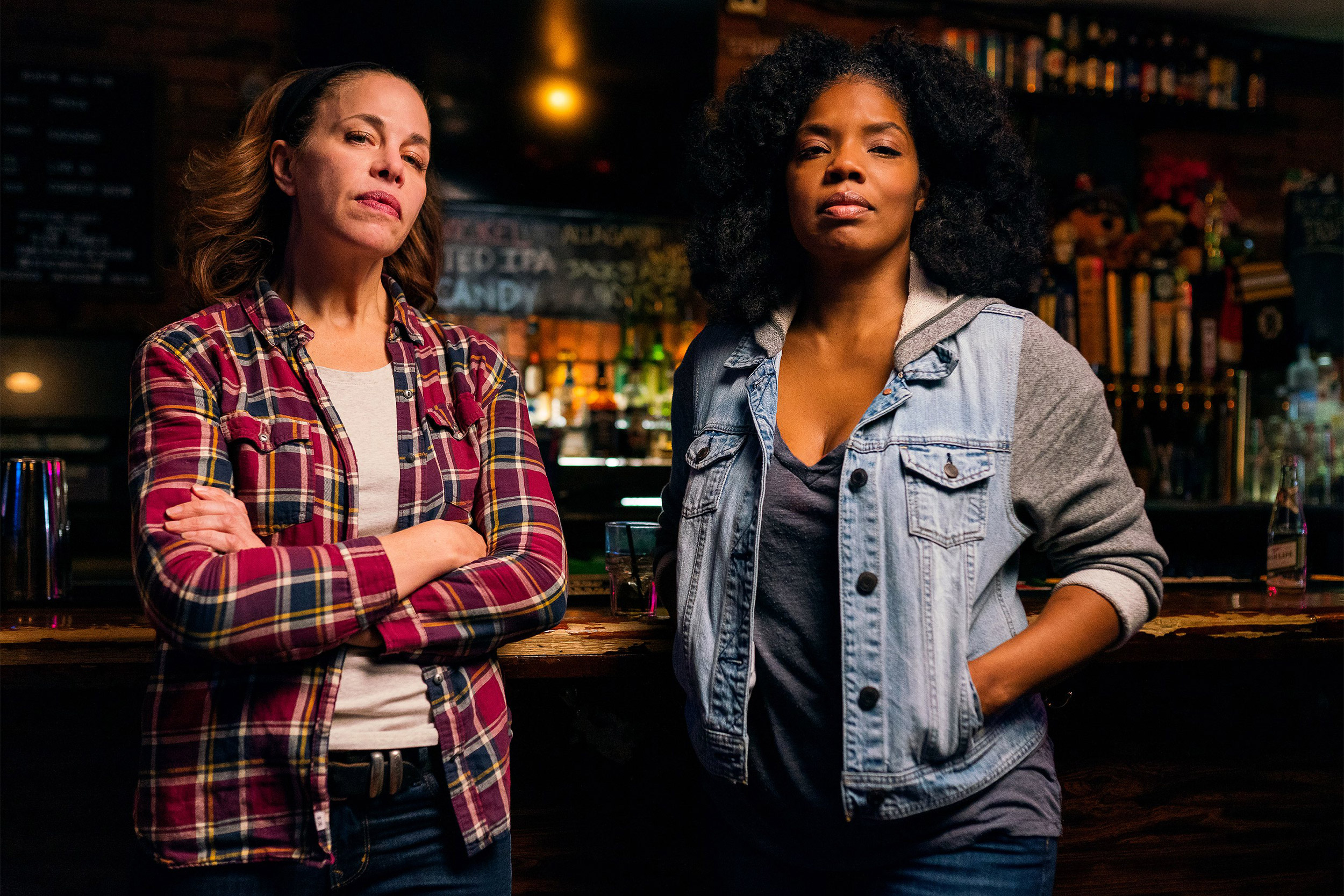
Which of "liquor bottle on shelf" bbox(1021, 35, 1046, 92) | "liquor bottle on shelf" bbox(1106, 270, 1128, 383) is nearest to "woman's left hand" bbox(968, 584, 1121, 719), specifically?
"liquor bottle on shelf" bbox(1106, 270, 1128, 383)

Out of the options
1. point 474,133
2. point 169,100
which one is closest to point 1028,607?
point 474,133

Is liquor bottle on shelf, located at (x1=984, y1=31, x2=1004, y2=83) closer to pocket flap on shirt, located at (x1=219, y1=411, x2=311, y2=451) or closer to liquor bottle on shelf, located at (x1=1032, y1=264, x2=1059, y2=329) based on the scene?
liquor bottle on shelf, located at (x1=1032, y1=264, x2=1059, y2=329)

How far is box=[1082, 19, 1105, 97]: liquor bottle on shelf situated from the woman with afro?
374 centimetres

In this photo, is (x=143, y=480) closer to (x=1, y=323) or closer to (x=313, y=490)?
(x=313, y=490)

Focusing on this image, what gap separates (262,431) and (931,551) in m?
0.82

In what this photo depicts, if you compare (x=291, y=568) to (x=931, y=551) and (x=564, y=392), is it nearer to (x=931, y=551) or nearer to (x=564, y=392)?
(x=931, y=551)

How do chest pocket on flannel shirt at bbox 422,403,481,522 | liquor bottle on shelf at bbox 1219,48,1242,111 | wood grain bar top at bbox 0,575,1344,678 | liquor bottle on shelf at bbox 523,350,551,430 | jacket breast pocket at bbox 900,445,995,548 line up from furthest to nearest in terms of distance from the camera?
liquor bottle on shelf at bbox 1219,48,1242,111
liquor bottle on shelf at bbox 523,350,551,430
wood grain bar top at bbox 0,575,1344,678
chest pocket on flannel shirt at bbox 422,403,481,522
jacket breast pocket at bbox 900,445,995,548

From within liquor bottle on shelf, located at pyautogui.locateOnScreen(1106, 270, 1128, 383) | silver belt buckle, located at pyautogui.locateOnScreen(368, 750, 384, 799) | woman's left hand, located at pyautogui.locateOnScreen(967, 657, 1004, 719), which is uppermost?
liquor bottle on shelf, located at pyautogui.locateOnScreen(1106, 270, 1128, 383)

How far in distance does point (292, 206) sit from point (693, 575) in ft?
2.59

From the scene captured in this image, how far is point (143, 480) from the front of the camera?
1.14 m

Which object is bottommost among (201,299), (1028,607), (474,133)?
(1028,607)

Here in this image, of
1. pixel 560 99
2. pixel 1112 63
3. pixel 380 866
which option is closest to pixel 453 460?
pixel 380 866

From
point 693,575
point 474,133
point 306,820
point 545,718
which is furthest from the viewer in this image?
point 474,133

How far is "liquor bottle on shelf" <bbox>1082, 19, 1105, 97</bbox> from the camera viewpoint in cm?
465
